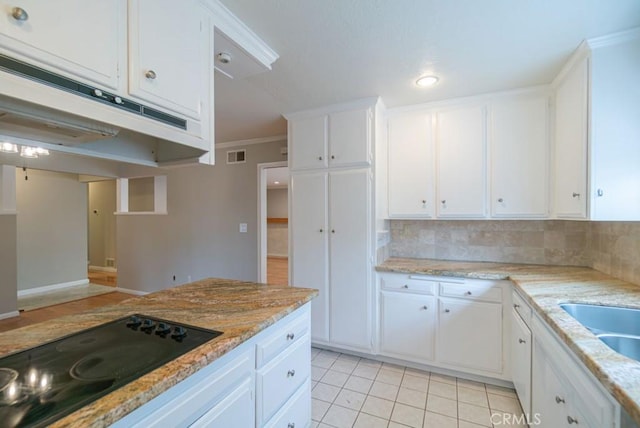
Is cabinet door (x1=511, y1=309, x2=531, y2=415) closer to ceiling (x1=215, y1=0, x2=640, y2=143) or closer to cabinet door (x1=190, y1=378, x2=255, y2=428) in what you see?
cabinet door (x1=190, y1=378, x2=255, y2=428)

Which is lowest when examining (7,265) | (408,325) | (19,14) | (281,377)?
(408,325)

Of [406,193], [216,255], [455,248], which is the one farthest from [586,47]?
[216,255]

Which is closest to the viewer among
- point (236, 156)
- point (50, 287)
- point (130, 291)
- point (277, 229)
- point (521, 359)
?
point (521, 359)

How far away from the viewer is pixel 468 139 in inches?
97.0

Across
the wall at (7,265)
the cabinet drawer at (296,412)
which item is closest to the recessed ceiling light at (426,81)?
the cabinet drawer at (296,412)

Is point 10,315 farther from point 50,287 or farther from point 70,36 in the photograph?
point 70,36

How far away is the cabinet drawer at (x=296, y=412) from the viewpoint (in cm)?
136

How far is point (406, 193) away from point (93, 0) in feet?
7.99

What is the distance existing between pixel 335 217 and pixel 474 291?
1.33 meters

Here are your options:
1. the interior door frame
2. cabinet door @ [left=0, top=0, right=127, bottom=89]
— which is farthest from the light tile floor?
cabinet door @ [left=0, top=0, right=127, bottom=89]

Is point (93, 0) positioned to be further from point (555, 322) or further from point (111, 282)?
point (111, 282)

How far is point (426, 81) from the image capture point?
2.18 metres

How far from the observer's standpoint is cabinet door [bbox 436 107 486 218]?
95.7 inches

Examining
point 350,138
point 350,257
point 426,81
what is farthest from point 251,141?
point 426,81
